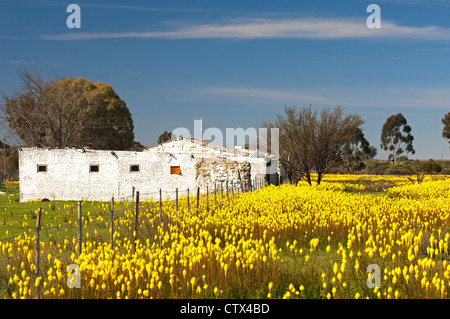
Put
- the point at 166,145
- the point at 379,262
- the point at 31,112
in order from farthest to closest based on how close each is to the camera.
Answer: the point at 31,112
the point at 166,145
the point at 379,262

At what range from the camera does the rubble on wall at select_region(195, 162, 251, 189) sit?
27875 mm

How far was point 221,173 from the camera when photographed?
93.0ft

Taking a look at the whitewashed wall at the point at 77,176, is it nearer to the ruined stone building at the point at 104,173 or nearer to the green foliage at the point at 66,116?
the ruined stone building at the point at 104,173

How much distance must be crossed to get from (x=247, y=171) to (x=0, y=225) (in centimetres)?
1644

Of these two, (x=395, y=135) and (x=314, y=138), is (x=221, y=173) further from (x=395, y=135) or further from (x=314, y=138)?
(x=395, y=135)

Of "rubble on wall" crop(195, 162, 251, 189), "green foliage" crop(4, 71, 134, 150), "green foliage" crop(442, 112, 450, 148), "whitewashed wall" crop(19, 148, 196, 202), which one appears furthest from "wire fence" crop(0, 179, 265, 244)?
"green foliage" crop(442, 112, 450, 148)

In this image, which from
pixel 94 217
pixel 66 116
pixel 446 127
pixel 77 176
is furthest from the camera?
pixel 446 127

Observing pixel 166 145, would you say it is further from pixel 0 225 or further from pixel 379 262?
pixel 379 262

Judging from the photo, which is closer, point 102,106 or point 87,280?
point 87,280

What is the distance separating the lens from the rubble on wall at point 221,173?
27.9 metres

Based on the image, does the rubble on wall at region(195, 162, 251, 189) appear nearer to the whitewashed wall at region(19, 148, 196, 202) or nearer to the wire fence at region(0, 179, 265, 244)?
the whitewashed wall at region(19, 148, 196, 202)

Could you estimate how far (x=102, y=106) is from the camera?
5050cm

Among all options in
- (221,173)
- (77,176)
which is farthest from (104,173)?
(221,173)
